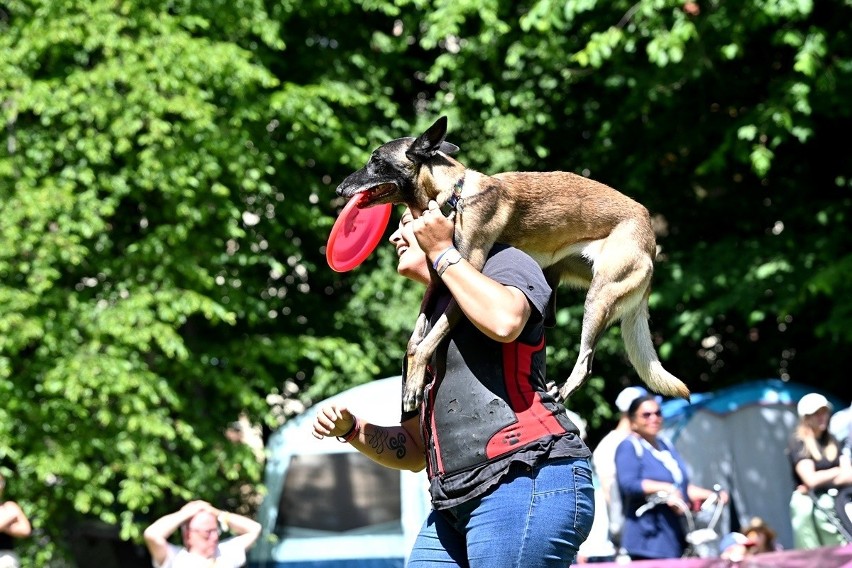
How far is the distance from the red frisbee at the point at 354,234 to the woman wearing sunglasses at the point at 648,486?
3.36m

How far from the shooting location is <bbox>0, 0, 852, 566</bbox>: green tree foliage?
986 centimetres

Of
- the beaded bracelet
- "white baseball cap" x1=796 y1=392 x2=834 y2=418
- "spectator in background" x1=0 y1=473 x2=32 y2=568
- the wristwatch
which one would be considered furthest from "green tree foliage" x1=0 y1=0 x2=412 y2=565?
the wristwatch

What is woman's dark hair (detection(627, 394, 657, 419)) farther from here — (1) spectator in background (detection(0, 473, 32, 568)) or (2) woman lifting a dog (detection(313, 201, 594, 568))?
(2) woman lifting a dog (detection(313, 201, 594, 568))

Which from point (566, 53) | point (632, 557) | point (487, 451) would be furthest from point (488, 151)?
point (487, 451)

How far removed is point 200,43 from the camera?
10031mm

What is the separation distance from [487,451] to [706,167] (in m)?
7.82

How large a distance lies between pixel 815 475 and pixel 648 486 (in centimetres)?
121

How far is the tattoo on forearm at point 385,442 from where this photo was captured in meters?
3.47

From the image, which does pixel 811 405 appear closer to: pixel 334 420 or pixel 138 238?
pixel 334 420

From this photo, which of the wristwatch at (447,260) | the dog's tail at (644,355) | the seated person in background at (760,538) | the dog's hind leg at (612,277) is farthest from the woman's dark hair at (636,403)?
the wristwatch at (447,260)

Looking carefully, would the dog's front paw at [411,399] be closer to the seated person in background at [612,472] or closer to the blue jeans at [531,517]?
the blue jeans at [531,517]

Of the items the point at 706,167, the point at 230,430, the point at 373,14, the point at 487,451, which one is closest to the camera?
the point at 487,451

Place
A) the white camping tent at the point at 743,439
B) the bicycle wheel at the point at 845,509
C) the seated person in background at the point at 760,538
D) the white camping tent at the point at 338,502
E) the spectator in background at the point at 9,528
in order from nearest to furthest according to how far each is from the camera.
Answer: the bicycle wheel at the point at 845,509
the spectator in background at the point at 9,528
the seated person in background at the point at 760,538
the white camping tent at the point at 338,502
the white camping tent at the point at 743,439

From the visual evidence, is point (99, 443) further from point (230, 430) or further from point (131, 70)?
point (131, 70)
